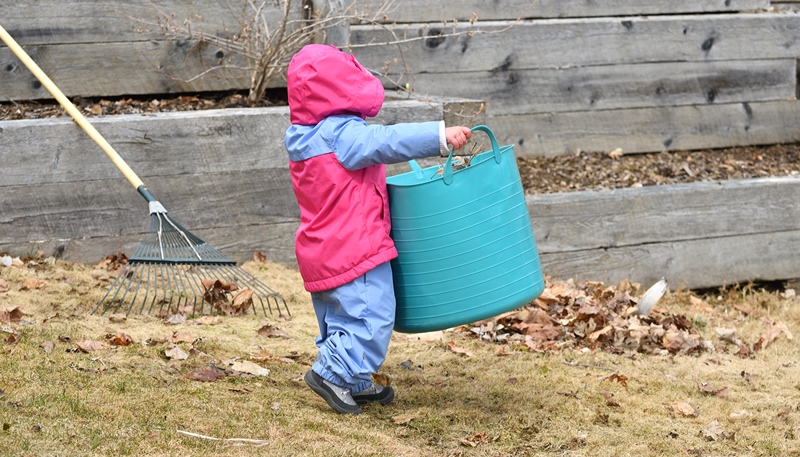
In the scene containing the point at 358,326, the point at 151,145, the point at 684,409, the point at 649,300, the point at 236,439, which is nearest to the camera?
the point at 236,439

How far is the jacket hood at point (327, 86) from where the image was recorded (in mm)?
2904

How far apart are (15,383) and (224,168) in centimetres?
217

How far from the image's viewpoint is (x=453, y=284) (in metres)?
3.06

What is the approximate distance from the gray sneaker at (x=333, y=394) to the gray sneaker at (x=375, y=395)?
0.12 m

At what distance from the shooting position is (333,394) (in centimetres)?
310

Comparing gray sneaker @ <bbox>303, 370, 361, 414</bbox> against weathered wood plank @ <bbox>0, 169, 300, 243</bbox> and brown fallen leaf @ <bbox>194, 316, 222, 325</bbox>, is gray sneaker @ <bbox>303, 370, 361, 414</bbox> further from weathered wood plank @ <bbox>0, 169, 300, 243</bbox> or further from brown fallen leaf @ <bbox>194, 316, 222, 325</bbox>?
weathered wood plank @ <bbox>0, 169, 300, 243</bbox>

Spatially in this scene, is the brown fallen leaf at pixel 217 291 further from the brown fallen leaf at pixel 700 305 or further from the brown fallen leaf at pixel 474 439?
the brown fallen leaf at pixel 700 305

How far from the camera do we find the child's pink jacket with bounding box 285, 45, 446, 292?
2.90 m

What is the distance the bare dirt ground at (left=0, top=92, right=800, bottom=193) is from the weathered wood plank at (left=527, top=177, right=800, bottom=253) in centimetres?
47

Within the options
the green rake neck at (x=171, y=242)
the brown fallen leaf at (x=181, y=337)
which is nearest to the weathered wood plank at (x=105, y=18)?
the green rake neck at (x=171, y=242)

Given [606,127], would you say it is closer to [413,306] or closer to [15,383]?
[413,306]

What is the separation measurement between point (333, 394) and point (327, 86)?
1099mm

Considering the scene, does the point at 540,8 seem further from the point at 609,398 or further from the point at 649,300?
the point at 609,398

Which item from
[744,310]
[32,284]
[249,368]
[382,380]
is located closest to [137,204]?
[32,284]
